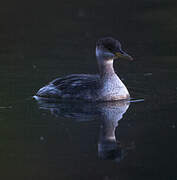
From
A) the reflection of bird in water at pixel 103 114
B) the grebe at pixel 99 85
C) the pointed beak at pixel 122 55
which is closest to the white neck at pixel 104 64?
the grebe at pixel 99 85

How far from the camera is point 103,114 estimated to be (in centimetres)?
1215

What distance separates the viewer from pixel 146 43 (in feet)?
63.8

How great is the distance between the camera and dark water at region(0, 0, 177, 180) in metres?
9.25

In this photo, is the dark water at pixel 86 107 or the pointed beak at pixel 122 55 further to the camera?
the pointed beak at pixel 122 55

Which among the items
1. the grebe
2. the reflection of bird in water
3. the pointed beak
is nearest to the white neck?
the grebe

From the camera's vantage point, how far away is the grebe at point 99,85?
13289 mm

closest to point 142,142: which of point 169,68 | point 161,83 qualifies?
point 161,83

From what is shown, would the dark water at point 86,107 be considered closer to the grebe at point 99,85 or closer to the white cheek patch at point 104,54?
the grebe at point 99,85

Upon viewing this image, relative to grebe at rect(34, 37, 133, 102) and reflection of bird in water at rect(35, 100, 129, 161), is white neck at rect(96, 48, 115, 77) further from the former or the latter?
reflection of bird in water at rect(35, 100, 129, 161)

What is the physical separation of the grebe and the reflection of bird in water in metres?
0.18

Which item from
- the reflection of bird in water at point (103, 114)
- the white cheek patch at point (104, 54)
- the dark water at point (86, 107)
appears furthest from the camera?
the white cheek patch at point (104, 54)

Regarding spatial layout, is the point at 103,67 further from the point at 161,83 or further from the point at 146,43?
the point at 146,43

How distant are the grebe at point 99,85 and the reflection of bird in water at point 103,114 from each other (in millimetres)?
177

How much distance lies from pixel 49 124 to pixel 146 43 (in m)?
8.56
